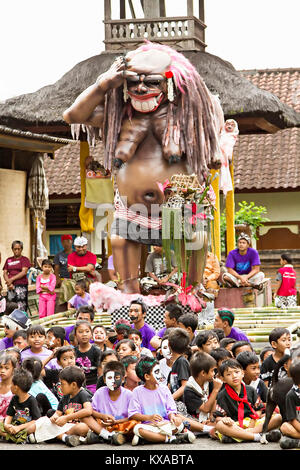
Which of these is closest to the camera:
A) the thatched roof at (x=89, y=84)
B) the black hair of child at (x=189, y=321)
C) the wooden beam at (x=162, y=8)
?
the black hair of child at (x=189, y=321)

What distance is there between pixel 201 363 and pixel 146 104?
456 cm

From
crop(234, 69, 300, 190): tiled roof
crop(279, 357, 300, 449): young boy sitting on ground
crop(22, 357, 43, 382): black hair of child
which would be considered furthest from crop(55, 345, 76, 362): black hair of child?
crop(234, 69, 300, 190): tiled roof

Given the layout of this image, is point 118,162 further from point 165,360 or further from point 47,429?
point 47,429

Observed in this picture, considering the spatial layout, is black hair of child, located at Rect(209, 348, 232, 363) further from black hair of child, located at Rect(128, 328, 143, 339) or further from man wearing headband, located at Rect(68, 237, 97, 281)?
man wearing headband, located at Rect(68, 237, 97, 281)

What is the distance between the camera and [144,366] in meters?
7.16

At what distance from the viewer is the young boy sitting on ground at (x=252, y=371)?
7.57 metres

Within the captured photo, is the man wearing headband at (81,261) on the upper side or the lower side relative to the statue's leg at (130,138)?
lower

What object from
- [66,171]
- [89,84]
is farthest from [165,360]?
[66,171]

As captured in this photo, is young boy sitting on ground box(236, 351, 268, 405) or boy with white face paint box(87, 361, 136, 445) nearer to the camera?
boy with white face paint box(87, 361, 136, 445)

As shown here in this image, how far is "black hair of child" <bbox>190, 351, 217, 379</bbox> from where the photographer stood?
7469 millimetres

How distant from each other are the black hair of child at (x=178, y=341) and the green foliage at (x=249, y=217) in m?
12.0

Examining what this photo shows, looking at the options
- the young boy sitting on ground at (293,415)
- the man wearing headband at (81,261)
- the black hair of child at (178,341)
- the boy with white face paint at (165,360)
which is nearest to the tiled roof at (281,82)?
the man wearing headband at (81,261)

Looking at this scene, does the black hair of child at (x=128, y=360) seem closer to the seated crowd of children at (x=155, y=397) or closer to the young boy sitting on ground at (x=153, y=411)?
the seated crowd of children at (x=155, y=397)

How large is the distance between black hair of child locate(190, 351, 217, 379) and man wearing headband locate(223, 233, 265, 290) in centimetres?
515
